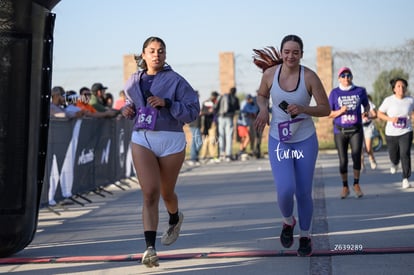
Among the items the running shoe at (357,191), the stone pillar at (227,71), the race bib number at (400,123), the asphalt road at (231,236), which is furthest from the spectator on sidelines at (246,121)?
the running shoe at (357,191)

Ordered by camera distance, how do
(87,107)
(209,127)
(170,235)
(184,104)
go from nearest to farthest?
(184,104) < (170,235) < (87,107) < (209,127)

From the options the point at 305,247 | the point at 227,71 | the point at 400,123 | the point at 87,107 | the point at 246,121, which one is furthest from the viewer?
the point at 227,71

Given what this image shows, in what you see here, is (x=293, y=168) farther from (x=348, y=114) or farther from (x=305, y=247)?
(x=348, y=114)

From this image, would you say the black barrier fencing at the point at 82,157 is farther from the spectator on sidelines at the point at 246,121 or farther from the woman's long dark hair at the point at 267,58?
the spectator on sidelines at the point at 246,121

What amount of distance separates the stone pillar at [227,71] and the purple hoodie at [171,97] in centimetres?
2649

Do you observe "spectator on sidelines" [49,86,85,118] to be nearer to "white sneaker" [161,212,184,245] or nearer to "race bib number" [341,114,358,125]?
"race bib number" [341,114,358,125]

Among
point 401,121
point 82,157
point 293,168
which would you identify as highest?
point 401,121

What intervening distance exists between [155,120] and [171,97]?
0.90ft

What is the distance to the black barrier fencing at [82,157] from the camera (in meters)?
12.6

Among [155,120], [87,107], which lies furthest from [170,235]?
[87,107]

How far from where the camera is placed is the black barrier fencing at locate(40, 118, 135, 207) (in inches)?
496

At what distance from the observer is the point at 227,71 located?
35.0 meters

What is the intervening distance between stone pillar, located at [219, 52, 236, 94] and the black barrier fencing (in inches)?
673

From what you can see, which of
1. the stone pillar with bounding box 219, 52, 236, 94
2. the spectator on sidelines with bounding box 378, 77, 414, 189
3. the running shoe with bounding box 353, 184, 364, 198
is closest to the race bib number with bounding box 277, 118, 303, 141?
the running shoe with bounding box 353, 184, 364, 198
